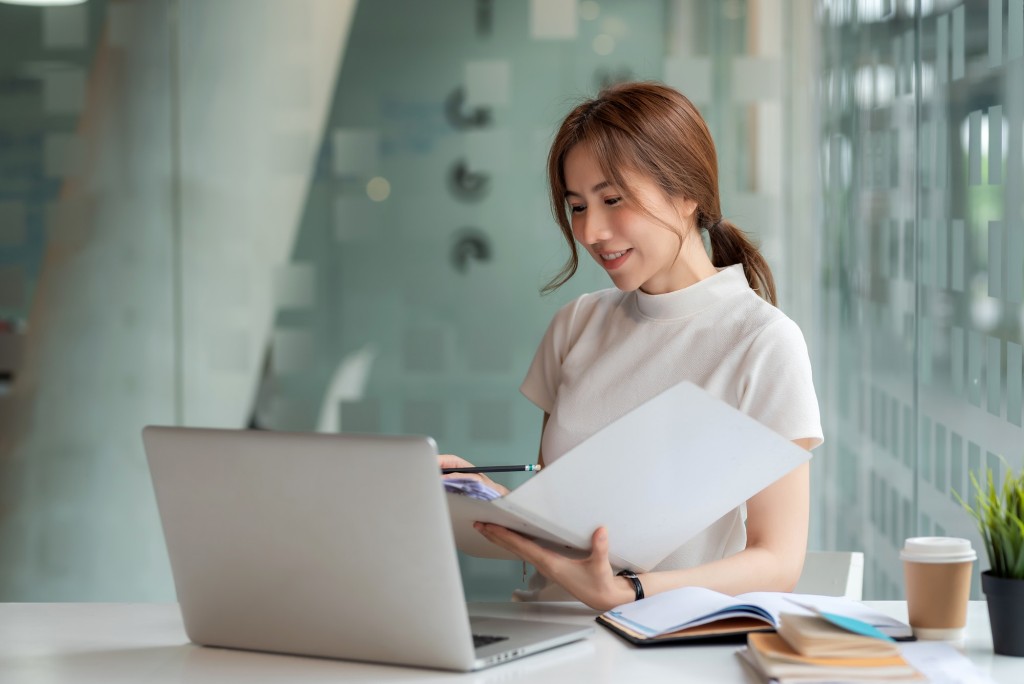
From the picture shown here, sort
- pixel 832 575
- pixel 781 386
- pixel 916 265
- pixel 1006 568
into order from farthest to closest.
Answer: pixel 916 265 → pixel 832 575 → pixel 781 386 → pixel 1006 568

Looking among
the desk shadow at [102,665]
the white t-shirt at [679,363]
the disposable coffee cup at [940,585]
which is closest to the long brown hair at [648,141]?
the white t-shirt at [679,363]

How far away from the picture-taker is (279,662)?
1303mm

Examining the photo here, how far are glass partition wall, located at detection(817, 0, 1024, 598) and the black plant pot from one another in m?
0.81

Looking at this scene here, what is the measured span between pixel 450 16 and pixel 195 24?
79cm

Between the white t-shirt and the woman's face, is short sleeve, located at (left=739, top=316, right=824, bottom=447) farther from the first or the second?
the woman's face

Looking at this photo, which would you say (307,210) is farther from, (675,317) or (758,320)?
(758,320)

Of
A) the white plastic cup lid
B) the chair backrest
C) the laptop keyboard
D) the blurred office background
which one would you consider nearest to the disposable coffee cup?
the white plastic cup lid

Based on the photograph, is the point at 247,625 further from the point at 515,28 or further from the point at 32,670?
the point at 515,28

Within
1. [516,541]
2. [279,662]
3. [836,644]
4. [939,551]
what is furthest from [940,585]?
[279,662]

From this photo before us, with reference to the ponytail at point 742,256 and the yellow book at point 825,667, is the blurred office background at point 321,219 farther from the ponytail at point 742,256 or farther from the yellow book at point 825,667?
the yellow book at point 825,667

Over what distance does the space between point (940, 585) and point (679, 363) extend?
69cm

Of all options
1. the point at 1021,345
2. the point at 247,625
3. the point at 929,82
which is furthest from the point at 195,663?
the point at 929,82

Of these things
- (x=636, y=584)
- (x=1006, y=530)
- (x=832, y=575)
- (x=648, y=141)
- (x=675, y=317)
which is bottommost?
(x=832, y=575)

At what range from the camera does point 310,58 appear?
3.63 metres
